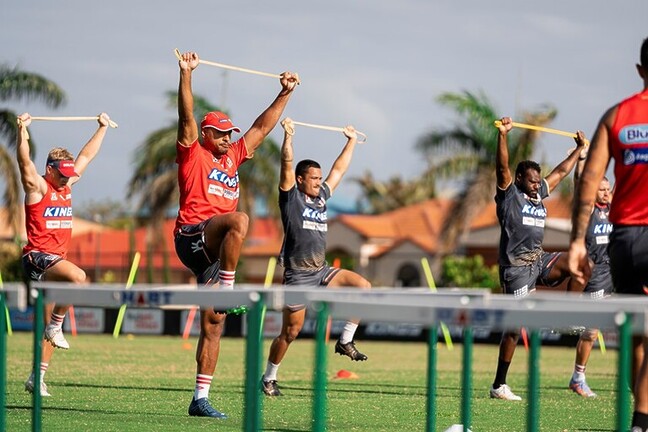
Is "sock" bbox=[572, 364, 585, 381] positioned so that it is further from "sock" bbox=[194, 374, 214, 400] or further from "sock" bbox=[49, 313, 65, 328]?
"sock" bbox=[49, 313, 65, 328]

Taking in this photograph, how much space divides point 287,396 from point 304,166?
257 centimetres

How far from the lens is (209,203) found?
10.2m

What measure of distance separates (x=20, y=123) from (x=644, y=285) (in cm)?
744

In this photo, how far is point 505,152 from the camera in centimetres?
1197

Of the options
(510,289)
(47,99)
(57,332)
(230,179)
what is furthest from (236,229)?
(47,99)

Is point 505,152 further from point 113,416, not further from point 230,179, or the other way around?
point 113,416

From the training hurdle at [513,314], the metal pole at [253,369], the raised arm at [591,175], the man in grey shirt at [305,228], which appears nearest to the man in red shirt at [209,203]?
the man in grey shirt at [305,228]

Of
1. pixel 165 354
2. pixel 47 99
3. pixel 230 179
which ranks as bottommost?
pixel 165 354

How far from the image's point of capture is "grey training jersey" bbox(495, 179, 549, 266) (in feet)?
41.3

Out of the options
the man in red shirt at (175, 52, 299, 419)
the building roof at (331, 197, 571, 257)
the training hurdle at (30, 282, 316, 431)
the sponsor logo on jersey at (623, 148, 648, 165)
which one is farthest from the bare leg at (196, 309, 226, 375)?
the building roof at (331, 197, 571, 257)

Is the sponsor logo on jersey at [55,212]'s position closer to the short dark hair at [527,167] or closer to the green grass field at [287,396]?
the green grass field at [287,396]

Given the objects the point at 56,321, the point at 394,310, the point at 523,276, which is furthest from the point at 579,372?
the point at 394,310

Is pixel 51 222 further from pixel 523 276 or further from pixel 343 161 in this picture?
pixel 523 276

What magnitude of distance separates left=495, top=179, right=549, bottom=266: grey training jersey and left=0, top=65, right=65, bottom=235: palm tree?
889 inches
